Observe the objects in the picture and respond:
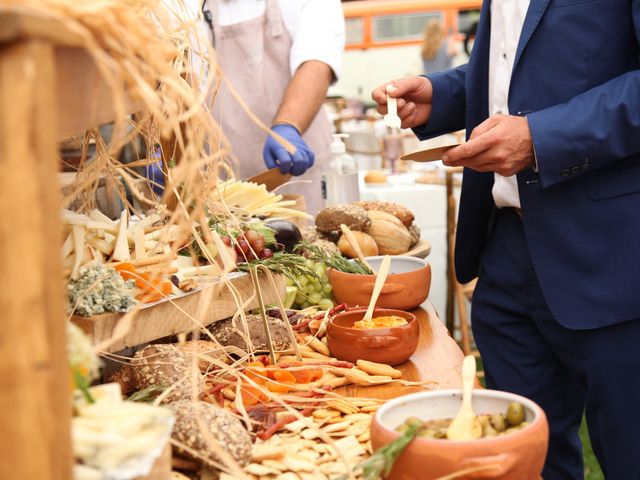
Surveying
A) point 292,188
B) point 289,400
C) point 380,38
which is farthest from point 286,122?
point 380,38

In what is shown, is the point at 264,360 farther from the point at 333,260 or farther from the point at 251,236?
the point at 333,260

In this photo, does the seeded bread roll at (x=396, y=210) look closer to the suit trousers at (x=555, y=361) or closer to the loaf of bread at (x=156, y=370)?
the suit trousers at (x=555, y=361)

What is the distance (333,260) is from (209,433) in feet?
2.93

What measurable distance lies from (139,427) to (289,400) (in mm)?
513

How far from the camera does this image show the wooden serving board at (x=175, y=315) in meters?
1.17

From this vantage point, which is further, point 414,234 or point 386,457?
point 414,234

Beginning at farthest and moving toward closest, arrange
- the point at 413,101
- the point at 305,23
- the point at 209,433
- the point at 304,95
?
1. the point at 305,23
2. the point at 304,95
3. the point at 413,101
4. the point at 209,433

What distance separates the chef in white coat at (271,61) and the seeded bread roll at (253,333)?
1326 mm

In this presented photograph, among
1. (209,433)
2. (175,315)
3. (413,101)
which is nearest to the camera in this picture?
(209,433)

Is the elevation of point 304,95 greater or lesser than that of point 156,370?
greater

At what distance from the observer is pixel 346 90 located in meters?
13.0

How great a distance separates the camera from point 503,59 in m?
1.87

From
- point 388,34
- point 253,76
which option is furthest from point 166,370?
point 388,34

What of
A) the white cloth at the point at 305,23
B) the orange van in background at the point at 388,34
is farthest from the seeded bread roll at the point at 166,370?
the orange van in background at the point at 388,34
